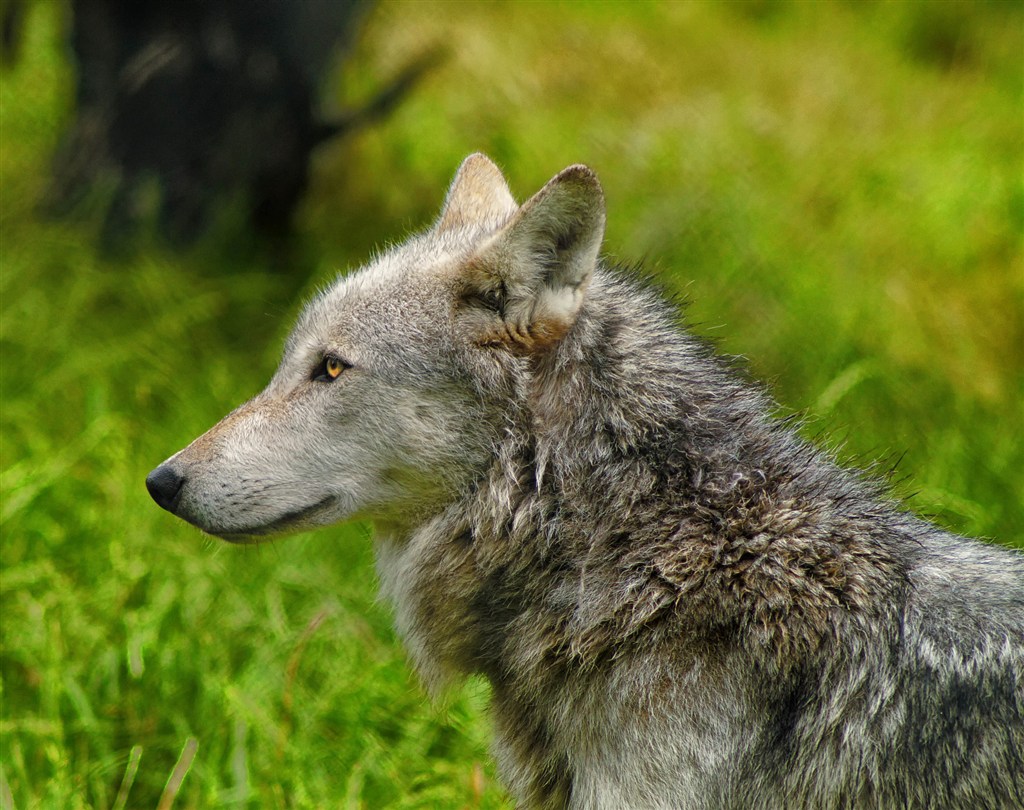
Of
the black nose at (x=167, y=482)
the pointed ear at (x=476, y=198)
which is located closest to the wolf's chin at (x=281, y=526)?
the black nose at (x=167, y=482)

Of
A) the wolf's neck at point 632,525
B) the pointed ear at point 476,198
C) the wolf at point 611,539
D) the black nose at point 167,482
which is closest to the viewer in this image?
the wolf at point 611,539

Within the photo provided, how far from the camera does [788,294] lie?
7434 millimetres

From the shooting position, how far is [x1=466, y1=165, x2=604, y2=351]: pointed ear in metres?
3.32

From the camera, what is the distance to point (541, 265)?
137 inches

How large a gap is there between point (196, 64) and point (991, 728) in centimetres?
635

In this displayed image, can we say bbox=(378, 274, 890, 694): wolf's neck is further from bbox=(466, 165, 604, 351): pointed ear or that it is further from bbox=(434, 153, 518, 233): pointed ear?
bbox=(434, 153, 518, 233): pointed ear

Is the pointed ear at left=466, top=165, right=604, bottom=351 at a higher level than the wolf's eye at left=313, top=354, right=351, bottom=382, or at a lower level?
higher

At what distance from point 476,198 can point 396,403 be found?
3.58 ft

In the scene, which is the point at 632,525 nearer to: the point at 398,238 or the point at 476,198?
the point at 476,198

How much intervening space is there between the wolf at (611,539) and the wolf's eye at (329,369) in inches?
0.6

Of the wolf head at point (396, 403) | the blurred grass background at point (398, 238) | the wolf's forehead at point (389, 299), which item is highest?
the wolf's forehead at point (389, 299)

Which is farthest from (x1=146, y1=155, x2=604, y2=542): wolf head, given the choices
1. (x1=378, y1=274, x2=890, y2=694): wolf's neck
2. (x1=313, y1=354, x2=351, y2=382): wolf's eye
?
(x1=378, y1=274, x2=890, y2=694): wolf's neck

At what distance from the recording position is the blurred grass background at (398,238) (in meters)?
4.57

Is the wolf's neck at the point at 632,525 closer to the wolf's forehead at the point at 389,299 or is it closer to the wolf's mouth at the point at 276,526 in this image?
the wolf's mouth at the point at 276,526
